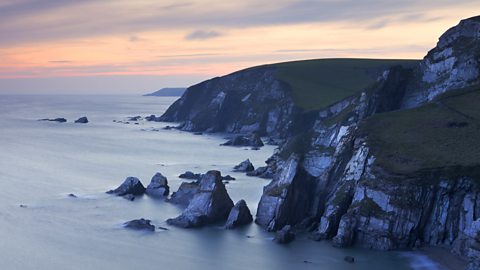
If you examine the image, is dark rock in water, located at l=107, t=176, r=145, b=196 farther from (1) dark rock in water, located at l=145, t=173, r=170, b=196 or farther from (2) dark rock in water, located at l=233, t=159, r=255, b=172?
(2) dark rock in water, located at l=233, t=159, r=255, b=172

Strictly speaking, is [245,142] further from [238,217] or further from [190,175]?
[238,217]

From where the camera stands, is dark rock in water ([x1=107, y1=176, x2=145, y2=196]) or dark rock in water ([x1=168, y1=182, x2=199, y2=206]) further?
dark rock in water ([x1=107, y1=176, x2=145, y2=196])

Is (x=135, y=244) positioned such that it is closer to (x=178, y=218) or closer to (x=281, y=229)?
(x=178, y=218)

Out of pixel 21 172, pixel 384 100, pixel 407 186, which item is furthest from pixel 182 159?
pixel 407 186

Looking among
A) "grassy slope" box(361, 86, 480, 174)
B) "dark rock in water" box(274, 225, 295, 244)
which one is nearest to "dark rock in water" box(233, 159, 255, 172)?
"grassy slope" box(361, 86, 480, 174)

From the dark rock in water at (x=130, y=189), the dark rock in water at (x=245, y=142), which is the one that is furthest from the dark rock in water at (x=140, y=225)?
the dark rock in water at (x=245, y=142)
